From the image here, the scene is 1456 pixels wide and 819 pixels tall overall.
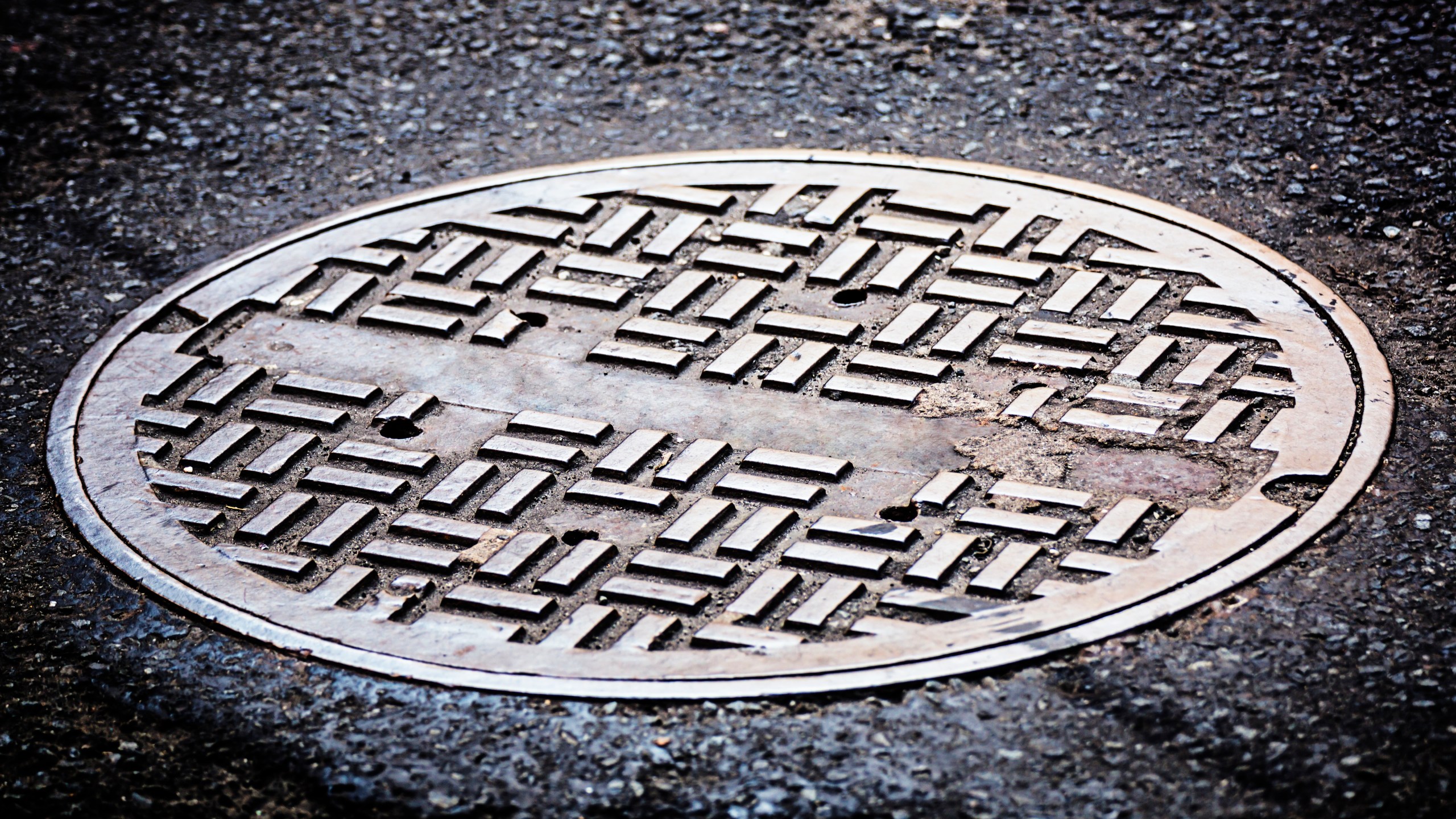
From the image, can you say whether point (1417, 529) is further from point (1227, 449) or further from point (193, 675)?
point (193, 675)

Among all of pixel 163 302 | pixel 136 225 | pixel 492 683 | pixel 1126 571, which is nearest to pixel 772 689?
pixel 492 683

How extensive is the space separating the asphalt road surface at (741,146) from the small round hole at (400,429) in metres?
0.56

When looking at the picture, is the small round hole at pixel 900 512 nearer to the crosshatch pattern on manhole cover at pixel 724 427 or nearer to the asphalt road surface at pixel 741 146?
the crosshatch pattern on manhole cover at pixel 724 427

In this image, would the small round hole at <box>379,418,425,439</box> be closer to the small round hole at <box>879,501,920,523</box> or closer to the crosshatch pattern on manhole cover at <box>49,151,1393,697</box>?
the crosshatch pattern on manhole cover at <box>49,151,1393,697</box>

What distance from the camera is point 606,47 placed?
15.0 feet

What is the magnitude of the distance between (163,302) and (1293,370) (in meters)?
2.54

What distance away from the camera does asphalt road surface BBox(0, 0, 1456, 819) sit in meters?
2.28

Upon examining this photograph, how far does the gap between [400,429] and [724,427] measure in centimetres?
67

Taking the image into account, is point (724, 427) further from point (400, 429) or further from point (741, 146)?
point (741, 146)

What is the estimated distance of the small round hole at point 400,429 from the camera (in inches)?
119

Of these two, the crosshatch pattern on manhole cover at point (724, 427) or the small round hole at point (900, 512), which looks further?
the small round hole at point (900, 512)

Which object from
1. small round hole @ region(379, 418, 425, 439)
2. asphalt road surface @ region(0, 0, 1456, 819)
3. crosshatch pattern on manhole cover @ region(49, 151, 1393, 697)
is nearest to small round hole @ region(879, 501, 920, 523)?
crosshatch pattern on manhole cover @ region(49, 151, 1393, 697)

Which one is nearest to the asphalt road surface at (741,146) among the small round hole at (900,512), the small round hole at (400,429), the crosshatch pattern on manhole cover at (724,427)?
the crosshatch pattern on manhole cover at (724,427)

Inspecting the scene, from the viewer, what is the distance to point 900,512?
2.72m
